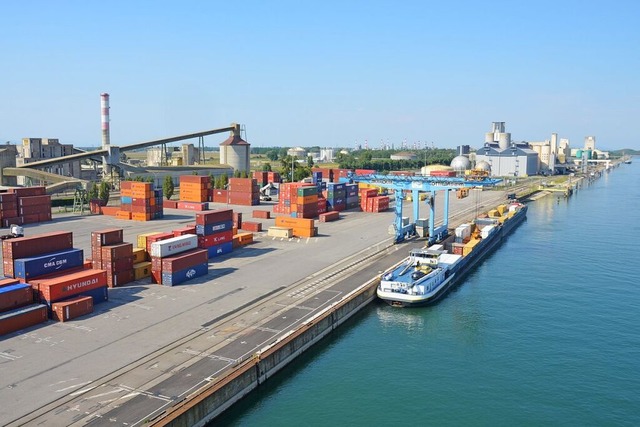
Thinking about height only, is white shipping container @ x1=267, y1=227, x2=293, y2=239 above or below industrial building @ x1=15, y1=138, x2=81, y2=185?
below

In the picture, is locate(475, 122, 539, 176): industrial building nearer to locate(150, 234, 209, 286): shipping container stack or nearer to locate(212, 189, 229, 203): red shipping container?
locate(212, 189, 229, 203): red shipping container

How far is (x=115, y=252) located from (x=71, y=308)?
704 centimetres

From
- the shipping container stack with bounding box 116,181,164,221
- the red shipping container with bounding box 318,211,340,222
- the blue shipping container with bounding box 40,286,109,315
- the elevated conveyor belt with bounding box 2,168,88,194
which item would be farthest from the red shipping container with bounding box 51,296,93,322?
the elevated conveyor belt with bounding box 2,168,88,194

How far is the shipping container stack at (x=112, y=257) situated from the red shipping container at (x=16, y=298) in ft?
22.2

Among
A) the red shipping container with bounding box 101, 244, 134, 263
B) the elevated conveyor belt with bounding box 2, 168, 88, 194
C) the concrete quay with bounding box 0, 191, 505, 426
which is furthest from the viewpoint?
the elevated conveyor belt with bounding box 2, 168, 88, 194

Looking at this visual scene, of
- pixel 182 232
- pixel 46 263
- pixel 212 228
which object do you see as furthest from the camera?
pixel 212 228

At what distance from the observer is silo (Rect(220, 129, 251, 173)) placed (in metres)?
134

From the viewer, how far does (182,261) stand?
3888cm

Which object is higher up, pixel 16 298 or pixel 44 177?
pixel 44 177

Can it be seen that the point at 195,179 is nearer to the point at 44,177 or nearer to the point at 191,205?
the point at 191,205

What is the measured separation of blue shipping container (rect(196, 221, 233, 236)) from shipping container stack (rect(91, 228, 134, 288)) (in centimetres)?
898

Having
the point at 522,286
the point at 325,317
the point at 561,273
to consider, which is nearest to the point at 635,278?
the point at 561,273

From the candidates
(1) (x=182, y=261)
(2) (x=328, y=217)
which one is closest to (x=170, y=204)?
(2) (x=328, y=217)

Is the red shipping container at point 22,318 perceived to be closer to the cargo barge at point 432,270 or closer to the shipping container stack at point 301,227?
the cargo barge at point 432,270
